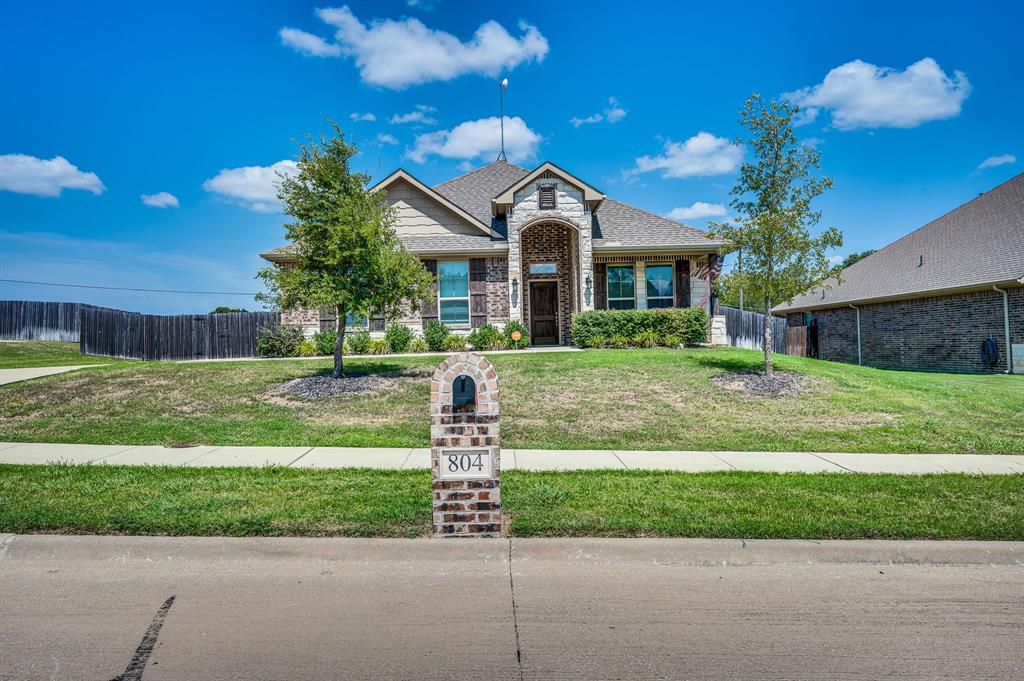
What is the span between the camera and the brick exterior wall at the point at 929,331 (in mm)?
17812

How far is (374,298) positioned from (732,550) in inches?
360

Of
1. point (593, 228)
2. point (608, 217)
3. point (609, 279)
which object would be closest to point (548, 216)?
point (593, 228)

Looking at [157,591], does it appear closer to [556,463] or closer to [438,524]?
[438,524]

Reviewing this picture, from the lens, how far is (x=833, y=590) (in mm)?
3967

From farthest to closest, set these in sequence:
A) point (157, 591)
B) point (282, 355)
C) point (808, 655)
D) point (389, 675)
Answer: point (282, 355), point (157, 591), point (808, 655), point (389, 675)

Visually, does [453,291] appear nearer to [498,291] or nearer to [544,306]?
[498,291]

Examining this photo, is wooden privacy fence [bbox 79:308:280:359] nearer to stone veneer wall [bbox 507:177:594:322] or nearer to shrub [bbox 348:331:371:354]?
shrub [bbox 348:331:371:354]

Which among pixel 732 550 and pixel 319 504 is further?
pixel 319 504

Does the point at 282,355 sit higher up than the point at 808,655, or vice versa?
the point at 282,355

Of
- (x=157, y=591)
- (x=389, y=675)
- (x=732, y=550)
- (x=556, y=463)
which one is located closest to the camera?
(x=389, y=675)

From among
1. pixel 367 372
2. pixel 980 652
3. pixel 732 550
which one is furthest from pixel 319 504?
pixel 367 372

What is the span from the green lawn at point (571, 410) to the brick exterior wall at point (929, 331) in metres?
5.28

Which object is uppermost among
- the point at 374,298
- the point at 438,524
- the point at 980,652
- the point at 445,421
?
the point at 374,298

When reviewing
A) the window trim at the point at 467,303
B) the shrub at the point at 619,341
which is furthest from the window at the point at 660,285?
the window trim at the point at 467,303
